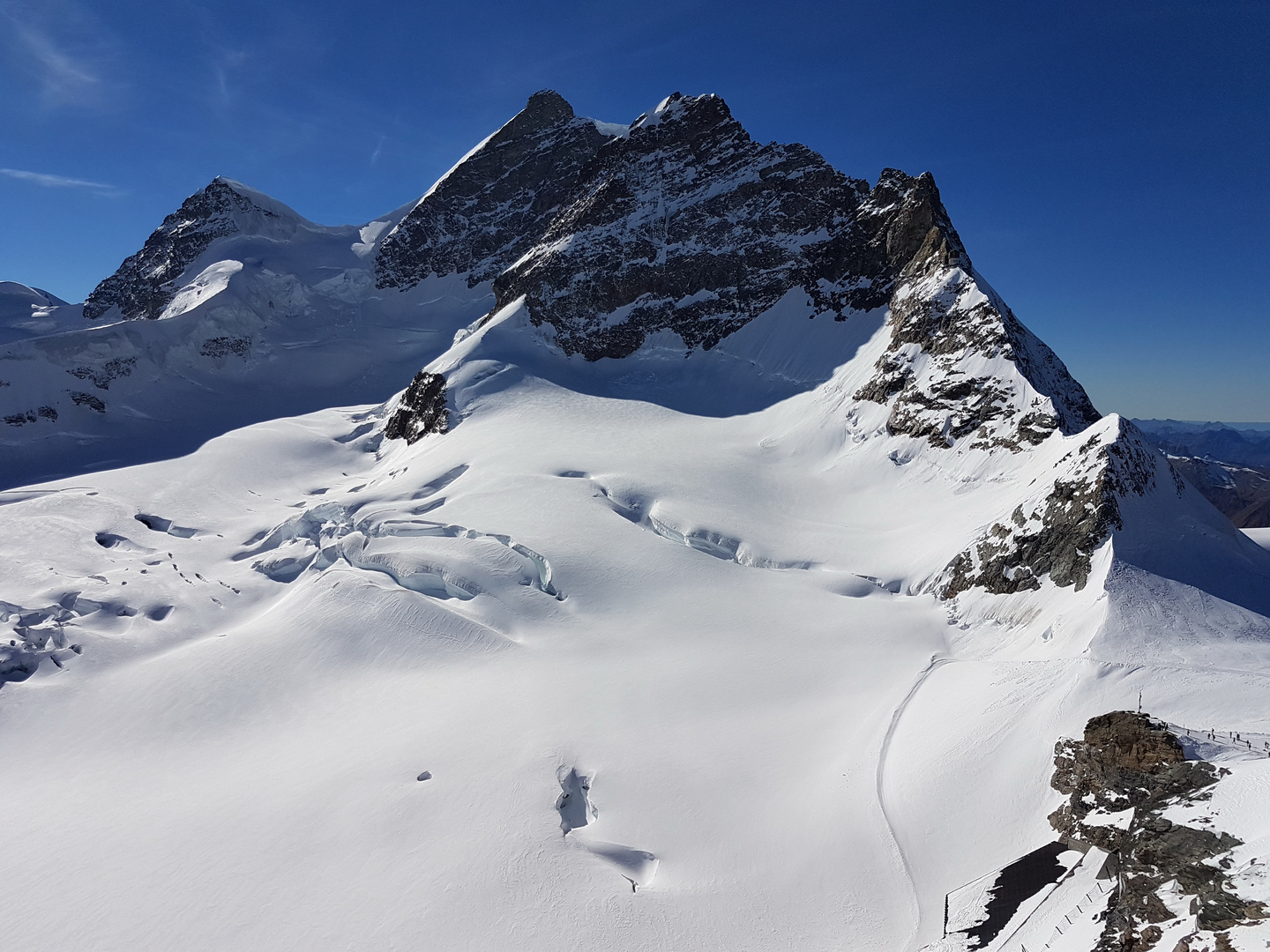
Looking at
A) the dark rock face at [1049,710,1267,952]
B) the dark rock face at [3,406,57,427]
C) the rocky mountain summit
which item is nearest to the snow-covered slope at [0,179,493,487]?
the dark rock face at [3,406,57,427]

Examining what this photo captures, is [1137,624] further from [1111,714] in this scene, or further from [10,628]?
[10,628]

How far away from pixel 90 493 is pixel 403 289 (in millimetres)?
47492

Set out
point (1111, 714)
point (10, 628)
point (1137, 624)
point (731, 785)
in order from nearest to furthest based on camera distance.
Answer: point (1111, 714)
point (731, 785)
point (1137, 624)
point (10, 628)

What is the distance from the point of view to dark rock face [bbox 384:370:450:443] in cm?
4981

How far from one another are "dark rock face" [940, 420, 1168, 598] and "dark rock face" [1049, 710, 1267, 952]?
8.34 meters

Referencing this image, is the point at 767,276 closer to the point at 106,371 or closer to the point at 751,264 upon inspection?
the point at 751,264

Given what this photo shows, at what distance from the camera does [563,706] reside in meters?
21.1

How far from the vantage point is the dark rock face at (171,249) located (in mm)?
82250

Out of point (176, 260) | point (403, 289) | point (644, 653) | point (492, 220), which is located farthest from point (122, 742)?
point (176, 260)

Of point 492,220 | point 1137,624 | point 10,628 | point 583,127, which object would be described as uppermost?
point 583,127

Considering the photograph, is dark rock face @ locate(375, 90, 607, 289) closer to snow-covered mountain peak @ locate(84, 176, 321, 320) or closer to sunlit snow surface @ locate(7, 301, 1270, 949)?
snow-covered mountain peak @ locate(84, 176, 321, 320)

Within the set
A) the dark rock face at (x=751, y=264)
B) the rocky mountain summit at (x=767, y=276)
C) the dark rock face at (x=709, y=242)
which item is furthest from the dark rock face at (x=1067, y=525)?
the dark rock face at (x=709, y=242)

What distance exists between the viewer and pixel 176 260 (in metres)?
83.0

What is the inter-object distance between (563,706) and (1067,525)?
19.4 meters
